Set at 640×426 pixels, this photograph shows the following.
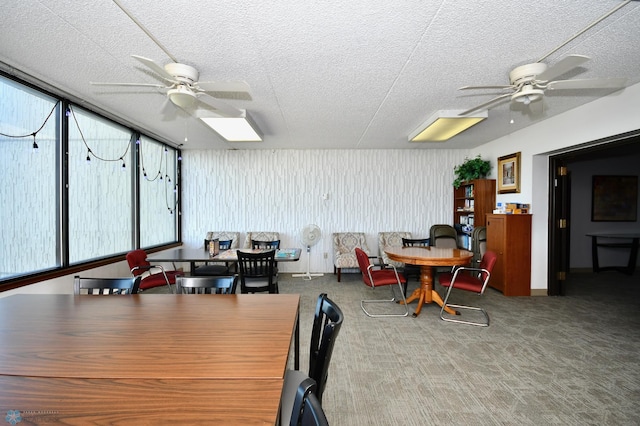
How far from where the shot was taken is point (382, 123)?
181 inches

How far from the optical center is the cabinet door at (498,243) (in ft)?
15.7

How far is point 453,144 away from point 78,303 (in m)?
6.42

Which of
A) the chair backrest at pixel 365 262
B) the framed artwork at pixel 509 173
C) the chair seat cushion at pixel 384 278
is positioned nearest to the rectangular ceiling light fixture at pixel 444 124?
the framed artwork at pixel 509 173

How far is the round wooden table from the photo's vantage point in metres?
3.55

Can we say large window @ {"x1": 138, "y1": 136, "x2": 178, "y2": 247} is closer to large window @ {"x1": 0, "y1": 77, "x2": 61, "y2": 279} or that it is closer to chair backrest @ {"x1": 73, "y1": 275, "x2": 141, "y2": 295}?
large window @ {"x1": 0, "y1": 77, "x2": 61, "y2": 279}

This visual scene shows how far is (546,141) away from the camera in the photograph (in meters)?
4.46

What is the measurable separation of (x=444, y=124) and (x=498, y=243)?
7.47 feet

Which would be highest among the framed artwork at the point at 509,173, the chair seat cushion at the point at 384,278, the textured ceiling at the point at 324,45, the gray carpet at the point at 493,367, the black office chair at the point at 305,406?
the textured ceiling at the point at 324,45

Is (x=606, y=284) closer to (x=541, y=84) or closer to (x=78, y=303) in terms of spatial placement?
(x=541, y=84)

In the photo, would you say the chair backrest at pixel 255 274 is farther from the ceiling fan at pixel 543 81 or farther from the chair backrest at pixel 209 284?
the ceiling fan at pixel 543 81

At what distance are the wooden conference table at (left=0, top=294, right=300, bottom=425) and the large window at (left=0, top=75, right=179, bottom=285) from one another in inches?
70.9

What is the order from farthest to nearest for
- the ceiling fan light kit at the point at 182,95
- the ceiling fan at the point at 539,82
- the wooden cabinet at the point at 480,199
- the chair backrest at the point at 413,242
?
the wooden cabinet at the point at 480,199 < the chair backrest at the point at 413,242 < the ceiling fan light kit at the point at 182,95 < the ceiling fan at the point at 539,82

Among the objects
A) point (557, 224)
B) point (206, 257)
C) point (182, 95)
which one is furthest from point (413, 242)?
point (182, 95)

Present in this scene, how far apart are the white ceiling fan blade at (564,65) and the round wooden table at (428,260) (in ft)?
6.78
